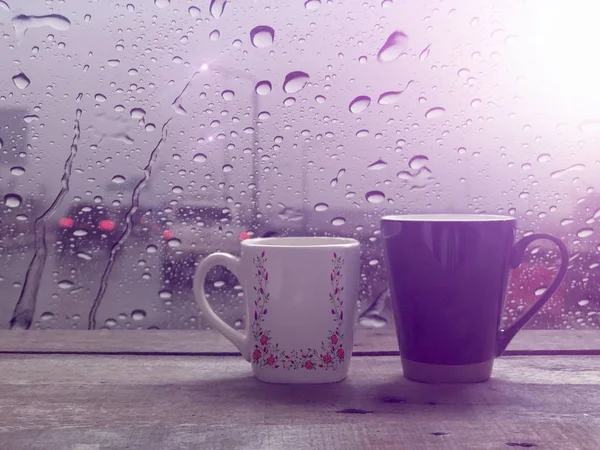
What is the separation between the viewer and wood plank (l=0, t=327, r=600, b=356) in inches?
27.1

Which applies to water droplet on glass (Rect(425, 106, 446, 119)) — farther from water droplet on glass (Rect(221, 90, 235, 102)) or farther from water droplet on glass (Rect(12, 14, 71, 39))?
water droplet on glass (Rect(12, 14, 71, 39))

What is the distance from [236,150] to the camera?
949 mm

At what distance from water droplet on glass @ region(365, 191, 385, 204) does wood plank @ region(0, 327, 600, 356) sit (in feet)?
0.70

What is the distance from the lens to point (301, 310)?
1.84 feet

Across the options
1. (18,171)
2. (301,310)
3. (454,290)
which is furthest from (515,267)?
(18,171)

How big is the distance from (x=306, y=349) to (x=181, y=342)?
8.4 inches

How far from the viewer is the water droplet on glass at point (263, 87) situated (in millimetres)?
952

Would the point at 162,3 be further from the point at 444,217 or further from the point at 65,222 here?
the point at 444,217

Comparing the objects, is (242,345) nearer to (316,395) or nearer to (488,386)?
(316,395)

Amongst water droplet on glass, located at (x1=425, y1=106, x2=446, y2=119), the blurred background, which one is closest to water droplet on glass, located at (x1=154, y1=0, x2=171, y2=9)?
the blurred background

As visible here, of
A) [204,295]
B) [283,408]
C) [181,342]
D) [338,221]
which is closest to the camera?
[283,408]

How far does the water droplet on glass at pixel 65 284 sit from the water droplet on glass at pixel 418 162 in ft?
1.64

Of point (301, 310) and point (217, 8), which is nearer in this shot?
point (301, 310)

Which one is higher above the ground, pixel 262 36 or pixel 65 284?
pixel 262 36
